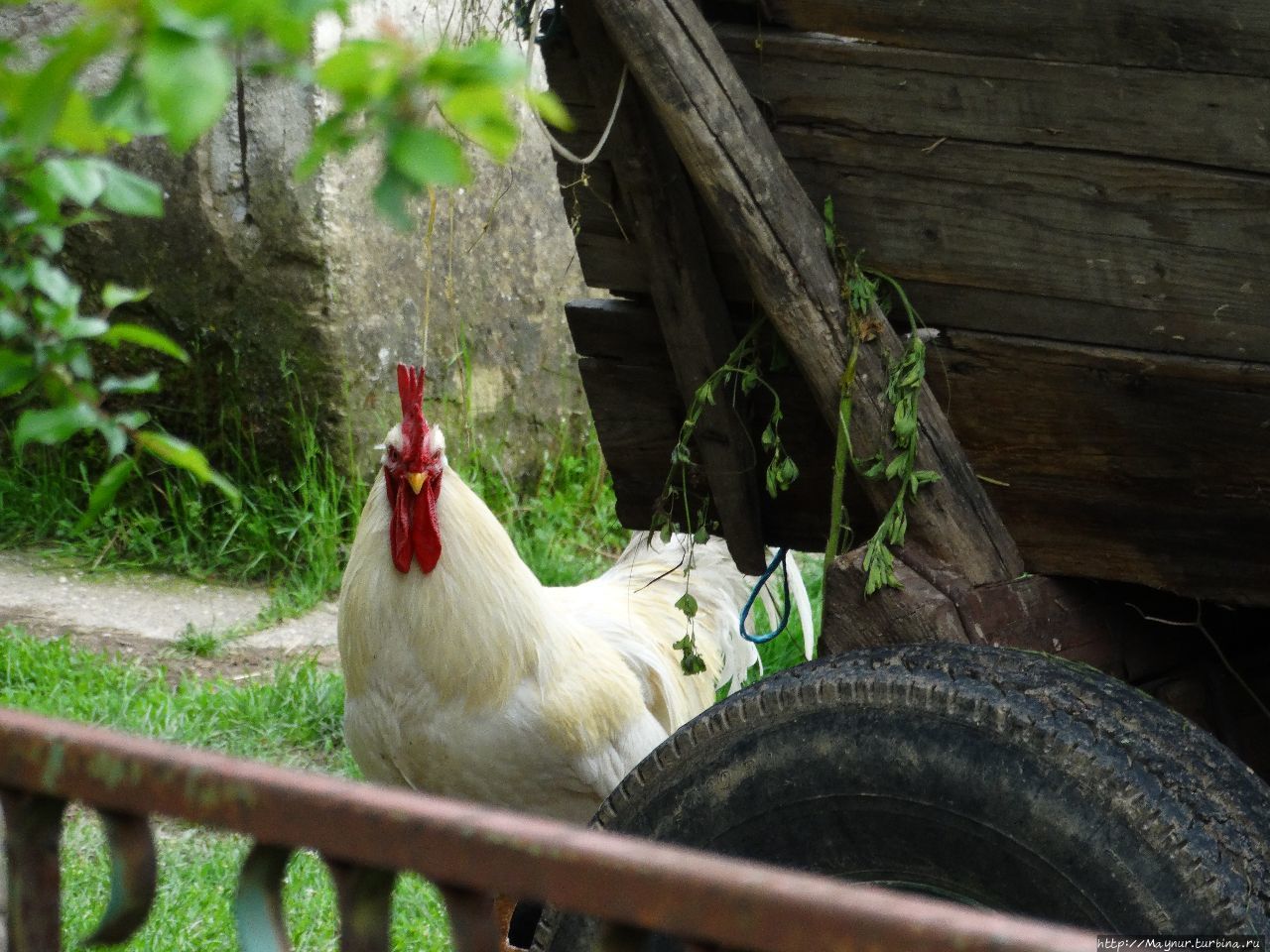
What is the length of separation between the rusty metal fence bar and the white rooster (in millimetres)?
2458

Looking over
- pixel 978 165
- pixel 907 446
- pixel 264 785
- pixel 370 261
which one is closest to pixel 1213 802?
pixel 907 446

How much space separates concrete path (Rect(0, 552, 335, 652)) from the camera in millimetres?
5660

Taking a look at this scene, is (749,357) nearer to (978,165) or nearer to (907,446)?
(907,446)

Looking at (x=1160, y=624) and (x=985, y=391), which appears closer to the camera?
(x=985, y=391)

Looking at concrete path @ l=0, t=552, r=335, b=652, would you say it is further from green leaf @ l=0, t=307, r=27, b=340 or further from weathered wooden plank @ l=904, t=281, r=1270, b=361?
green leaf @ l=0, t=307, r=27, b=340

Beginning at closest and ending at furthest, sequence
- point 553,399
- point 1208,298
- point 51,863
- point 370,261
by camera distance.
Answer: point 51,863 → point 1208,298 → point 370,261 → point 553,399

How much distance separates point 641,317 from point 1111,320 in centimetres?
80

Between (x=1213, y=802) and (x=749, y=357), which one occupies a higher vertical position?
(x=749, y=357)

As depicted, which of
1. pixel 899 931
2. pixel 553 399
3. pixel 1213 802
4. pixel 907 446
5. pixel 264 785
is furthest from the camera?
pixel 553 399

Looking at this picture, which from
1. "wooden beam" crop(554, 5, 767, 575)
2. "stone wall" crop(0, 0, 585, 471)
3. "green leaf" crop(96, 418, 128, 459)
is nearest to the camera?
"green leaf" crop(96, 418, 128, 459)

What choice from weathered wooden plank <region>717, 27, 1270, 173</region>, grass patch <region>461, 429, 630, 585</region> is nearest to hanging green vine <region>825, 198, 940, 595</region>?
weathered wooden plank <region>717, 27, 1270, 173</region>

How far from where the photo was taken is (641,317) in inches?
102

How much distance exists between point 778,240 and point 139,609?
14.2ft

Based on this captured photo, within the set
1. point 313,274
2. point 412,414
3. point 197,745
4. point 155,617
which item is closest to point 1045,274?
point 412,414
